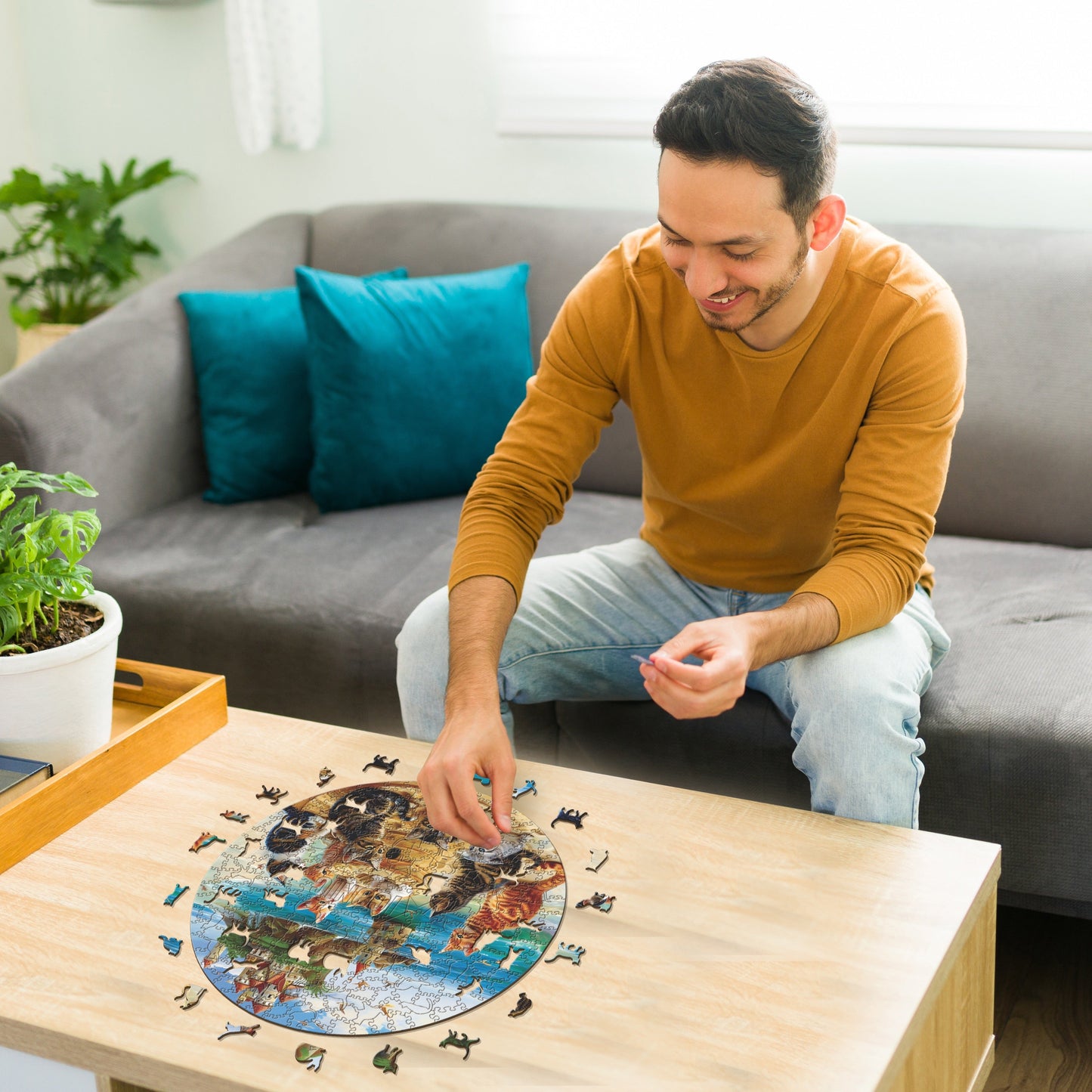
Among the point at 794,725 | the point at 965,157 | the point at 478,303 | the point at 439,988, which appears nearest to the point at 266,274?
the point at 478,303

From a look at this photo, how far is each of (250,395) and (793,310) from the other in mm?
1144

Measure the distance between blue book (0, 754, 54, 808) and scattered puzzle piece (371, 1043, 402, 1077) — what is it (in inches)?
20.0

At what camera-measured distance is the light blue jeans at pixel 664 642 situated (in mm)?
1322

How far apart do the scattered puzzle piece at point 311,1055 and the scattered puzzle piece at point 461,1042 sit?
90 millimetres

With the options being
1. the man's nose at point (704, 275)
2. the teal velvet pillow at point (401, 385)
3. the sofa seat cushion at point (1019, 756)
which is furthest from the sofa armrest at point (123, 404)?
the sofa seat cushion at point (1019, 756)

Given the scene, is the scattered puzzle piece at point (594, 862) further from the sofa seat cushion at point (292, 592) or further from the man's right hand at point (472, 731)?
the sofa seat cushion at point (292, 592)

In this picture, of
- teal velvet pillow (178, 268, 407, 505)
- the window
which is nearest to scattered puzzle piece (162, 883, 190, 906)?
teal velvet pillow (178, 268, 407, 505)

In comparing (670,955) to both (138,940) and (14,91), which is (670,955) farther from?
(14,91)

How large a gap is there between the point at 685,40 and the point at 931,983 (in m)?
1.96

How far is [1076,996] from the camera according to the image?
64.6 inches

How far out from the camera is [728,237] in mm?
1354

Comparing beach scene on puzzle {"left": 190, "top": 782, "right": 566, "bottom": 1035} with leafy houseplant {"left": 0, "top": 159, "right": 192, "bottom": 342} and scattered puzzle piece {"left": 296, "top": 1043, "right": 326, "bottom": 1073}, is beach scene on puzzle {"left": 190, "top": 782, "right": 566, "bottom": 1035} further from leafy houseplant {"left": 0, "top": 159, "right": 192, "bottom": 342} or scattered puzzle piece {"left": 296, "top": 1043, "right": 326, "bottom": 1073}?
leafy houseplant {"left": 0, "top": 159, "right": 192, "bottom": 342}

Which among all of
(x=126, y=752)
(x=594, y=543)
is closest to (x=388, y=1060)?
(x=126, y=752)

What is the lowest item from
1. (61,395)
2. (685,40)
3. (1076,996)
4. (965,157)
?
(1076,996)
